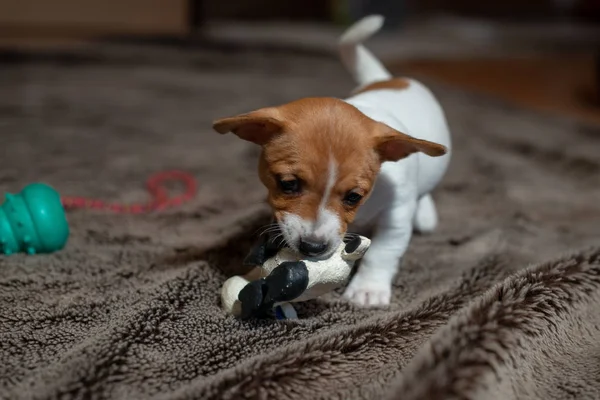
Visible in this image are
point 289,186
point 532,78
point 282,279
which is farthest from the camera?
point 532,78

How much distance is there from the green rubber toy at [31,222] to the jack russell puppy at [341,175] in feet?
1.85

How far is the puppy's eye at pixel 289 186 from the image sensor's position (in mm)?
1468

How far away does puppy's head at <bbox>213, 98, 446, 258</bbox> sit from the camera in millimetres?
1442

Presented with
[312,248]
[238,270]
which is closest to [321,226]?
[312,248]

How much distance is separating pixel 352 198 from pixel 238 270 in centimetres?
41

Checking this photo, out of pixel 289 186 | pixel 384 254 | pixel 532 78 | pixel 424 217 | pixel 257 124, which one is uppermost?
pixel 257 124

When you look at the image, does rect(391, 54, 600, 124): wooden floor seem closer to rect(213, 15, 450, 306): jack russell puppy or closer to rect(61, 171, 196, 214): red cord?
rect(61, 171, 196, 214): red cord

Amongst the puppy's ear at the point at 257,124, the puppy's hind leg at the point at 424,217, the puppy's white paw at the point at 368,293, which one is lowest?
the puppy's hind leg at the point at 424,217

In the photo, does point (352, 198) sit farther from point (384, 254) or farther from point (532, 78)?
point (532, 78)

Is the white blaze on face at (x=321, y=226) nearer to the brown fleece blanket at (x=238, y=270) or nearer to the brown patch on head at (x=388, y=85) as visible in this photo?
the brown fleece blanket at (x=238, y=270)

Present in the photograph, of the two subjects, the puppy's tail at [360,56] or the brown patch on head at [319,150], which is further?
the puppy's tail at [360,56]

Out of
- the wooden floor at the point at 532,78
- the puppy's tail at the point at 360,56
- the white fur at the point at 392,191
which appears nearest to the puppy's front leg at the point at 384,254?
the white fur at the point at 392,191

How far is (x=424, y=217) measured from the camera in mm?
2129

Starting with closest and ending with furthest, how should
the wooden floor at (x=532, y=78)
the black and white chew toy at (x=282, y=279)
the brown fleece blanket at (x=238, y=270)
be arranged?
the brown fleece blanket at (x=238, y=270)
the black and white chew toy at (x=282, y=279)
the wooden floor at (x=532, y=78)
